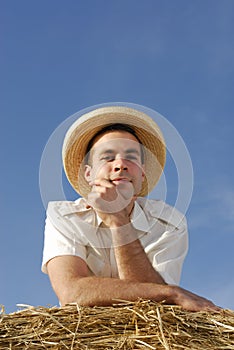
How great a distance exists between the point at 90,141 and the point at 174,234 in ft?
2.93

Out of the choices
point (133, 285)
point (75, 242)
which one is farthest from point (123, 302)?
point (75, 242)

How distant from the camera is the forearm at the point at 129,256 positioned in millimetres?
4074

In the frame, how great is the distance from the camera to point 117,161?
4.38 metres

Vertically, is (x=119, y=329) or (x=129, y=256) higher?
(x=129, y=256)

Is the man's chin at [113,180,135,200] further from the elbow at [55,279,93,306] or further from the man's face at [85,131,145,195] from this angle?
the elbow at [55,279,93,306]

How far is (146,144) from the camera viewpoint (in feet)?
16.3

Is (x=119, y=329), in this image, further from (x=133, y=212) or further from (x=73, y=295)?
(x=133, y=212)

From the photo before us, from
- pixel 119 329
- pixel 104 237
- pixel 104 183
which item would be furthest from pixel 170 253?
pixel 119 329

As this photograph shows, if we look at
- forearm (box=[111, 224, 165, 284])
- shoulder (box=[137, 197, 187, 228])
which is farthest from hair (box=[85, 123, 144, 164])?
forearm (box=[111, 224, 165, 284])

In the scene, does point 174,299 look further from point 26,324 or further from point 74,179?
point 74,179

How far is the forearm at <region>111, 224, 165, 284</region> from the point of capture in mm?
4074

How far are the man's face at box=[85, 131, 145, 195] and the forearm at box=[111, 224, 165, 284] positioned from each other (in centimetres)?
34

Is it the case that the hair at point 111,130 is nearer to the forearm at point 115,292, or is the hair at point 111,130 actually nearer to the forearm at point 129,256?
the forearm at point 129,256

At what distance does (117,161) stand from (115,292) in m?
0.96
